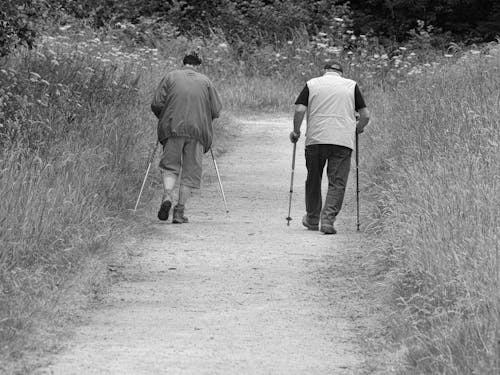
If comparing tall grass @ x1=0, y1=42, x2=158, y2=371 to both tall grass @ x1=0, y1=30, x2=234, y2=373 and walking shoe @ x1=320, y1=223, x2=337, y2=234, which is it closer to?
tall grass @ x1=0, y1=30, x2=234, y2=373

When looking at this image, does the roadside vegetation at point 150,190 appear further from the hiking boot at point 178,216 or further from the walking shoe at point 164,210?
the hiking boot at point 178,216

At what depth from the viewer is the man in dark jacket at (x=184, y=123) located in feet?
41.5

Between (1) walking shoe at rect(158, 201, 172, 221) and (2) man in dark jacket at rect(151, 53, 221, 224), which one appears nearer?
(1) walking shoe at rect(158, 201, 172, 221)

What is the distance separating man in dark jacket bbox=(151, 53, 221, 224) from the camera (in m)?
12.6

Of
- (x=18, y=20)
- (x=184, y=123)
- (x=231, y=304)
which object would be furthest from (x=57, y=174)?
(x=231, y=304)

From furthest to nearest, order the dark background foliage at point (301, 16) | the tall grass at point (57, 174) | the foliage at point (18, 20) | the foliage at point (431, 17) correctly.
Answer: the foliage at point (431, 17), the dark background foliage at point (301, 16), the foliage at point (18, 20), the tall grass at point (57, 174)

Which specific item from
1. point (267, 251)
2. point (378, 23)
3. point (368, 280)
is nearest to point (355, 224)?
point (267, 251)

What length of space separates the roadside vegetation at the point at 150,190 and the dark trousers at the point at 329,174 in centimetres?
43

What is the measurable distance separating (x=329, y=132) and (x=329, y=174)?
44 centimetres

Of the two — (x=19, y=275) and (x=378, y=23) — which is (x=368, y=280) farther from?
(x=378, y=23)

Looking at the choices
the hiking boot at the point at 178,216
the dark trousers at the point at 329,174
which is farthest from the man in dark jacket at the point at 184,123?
the dark trousers at the point at 329,174

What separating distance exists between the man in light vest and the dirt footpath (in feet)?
0.98

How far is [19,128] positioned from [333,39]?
1797 centimetres

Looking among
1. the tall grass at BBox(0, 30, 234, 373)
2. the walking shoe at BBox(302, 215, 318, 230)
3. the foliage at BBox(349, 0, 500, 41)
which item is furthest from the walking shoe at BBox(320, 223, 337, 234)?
the foliage at BBox(349, 0, 500, 41)
